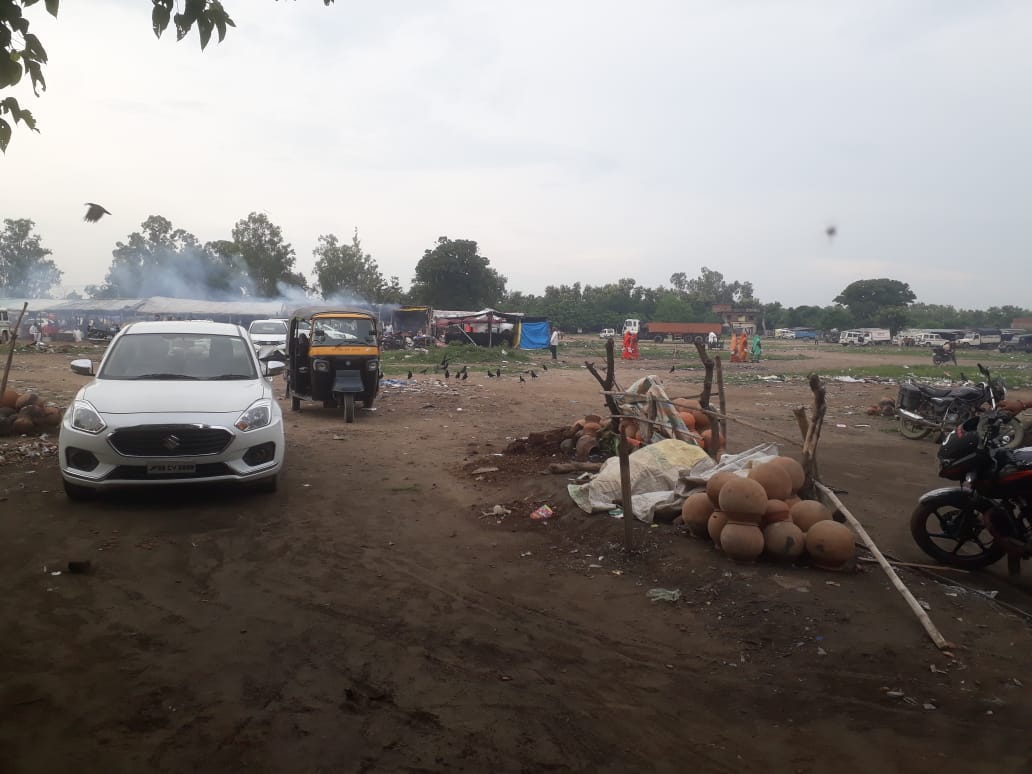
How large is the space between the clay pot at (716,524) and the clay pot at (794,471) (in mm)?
596

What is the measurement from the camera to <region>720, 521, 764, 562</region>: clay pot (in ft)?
16.1

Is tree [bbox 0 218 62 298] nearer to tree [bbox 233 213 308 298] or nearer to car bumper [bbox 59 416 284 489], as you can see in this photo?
tree [bbox 233 213 308 298]

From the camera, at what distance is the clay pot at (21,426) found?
373 inches

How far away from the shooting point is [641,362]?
34469 millimetres

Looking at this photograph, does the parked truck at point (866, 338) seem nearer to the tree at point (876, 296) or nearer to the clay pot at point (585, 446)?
the tree at point (876, 296)

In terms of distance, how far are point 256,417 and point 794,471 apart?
4655mm

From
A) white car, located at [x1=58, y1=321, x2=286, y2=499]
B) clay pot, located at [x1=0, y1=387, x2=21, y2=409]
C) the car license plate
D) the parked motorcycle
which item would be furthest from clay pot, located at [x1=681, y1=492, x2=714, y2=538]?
clay pot, located at [x1=0, y1=387, x2=21, y2=409]

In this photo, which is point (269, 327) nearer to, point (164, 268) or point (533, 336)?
point (533, 336)

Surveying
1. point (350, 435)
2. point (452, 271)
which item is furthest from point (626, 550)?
point (452, 271)

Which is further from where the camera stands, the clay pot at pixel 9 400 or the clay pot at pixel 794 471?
the clay pot at pixel 9 400

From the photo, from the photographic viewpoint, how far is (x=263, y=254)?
60.1 meters

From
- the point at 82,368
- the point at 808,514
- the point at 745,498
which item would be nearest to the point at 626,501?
the point at 745,498

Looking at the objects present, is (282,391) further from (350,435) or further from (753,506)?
(753,506)

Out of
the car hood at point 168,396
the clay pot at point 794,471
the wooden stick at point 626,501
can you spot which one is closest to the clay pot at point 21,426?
the car hood at point 168,396
